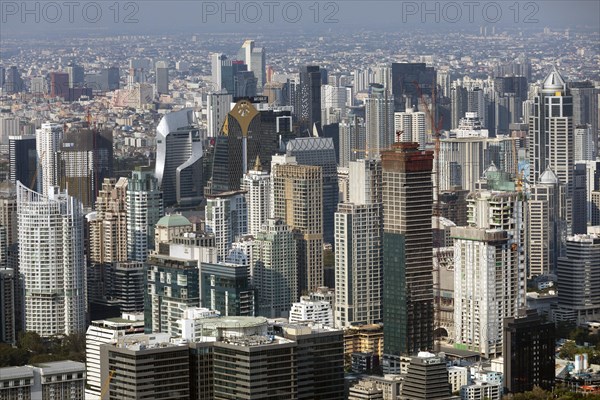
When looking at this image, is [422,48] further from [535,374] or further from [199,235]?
[535,374]

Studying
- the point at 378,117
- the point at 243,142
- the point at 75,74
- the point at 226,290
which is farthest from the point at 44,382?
the point at 378,117

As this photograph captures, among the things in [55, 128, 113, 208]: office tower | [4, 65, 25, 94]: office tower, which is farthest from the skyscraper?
[4, 65, 25, 94]: office tower

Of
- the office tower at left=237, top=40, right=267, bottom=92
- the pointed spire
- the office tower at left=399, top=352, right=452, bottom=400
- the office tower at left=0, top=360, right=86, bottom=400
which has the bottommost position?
the office tower at left=399, top=352, right=452, bottom=400

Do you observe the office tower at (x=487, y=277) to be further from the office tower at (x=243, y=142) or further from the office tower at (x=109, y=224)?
the office tower at (x=243, y=142)

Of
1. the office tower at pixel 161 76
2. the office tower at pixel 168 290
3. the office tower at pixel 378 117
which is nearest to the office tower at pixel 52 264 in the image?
the office tower at pixel 168 290

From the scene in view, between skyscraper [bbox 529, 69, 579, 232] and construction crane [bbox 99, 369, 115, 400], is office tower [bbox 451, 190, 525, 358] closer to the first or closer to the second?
construction crane [bbox 99, 369, 115, 400]

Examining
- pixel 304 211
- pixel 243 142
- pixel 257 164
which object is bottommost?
pixel 304 211

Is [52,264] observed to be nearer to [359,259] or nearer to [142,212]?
[142,212]
